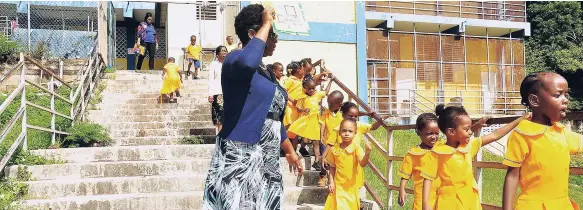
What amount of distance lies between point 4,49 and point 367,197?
962cm

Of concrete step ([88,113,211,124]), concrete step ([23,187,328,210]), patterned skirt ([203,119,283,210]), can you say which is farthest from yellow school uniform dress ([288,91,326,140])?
patterned skirt ([203,119,283,210])

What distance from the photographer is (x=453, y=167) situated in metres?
3.58

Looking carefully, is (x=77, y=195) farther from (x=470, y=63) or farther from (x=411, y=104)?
(x=470, y=63)

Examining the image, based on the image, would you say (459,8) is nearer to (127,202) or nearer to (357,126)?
(357,126)

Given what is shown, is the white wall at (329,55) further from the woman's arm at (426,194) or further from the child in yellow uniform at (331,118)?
the woman's arm at (426,194)

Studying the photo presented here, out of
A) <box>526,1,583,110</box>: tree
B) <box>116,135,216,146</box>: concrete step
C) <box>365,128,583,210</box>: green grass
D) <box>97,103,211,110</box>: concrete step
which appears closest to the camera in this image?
<box>365,128,583,210</box>: green grass

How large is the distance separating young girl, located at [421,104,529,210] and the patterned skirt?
1.21 m

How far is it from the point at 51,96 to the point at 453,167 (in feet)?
18.5

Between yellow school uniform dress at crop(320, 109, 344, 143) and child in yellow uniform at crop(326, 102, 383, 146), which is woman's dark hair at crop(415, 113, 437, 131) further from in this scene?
yellow school uniform dress at crop(320, 109, 344, 143)

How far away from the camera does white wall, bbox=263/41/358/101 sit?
14047mm

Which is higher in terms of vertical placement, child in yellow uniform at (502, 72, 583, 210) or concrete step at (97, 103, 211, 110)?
concrete step at (97, 103, 211, 110)

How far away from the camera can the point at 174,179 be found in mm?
5988

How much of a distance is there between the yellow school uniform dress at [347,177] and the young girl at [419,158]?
99 centimetres

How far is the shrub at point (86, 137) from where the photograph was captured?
7.64m
